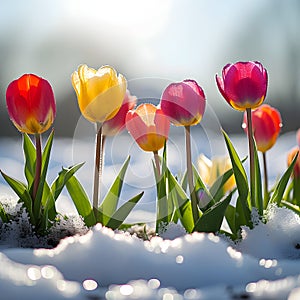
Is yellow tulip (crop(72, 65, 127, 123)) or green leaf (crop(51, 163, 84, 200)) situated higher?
yellow tulip (crop(72, 65, 127, 123))

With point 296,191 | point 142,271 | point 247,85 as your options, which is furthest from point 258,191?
point 142,271

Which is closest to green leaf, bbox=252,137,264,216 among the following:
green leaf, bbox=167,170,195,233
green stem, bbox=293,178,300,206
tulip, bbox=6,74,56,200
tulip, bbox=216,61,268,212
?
tulip, bbox=216,61,268,212

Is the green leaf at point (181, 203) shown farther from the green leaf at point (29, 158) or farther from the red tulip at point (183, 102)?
the green leaf at point (29, 158)

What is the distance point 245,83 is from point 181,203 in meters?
0.24

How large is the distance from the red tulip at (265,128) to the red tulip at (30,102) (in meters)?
0.49

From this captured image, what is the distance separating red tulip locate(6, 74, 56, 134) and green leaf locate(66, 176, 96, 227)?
14 centimetres

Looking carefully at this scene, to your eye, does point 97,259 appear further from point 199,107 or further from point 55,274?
point 199,107

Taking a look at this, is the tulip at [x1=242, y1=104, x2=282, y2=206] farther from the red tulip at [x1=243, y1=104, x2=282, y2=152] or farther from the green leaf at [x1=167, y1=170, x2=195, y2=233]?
the green leaf at [x1=167, y1=170, x2=195, y2=233]

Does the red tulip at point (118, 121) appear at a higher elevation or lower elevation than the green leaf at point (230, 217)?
higher

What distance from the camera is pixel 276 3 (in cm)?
626

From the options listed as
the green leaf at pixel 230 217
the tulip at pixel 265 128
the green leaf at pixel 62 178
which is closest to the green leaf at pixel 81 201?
the green leaf at pixel 62 178

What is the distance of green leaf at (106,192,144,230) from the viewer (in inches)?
39.0

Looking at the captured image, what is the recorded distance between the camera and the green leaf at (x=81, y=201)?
0.97 meters

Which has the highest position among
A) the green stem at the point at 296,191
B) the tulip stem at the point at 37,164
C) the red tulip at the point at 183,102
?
the red tulip at the point at 183,102
